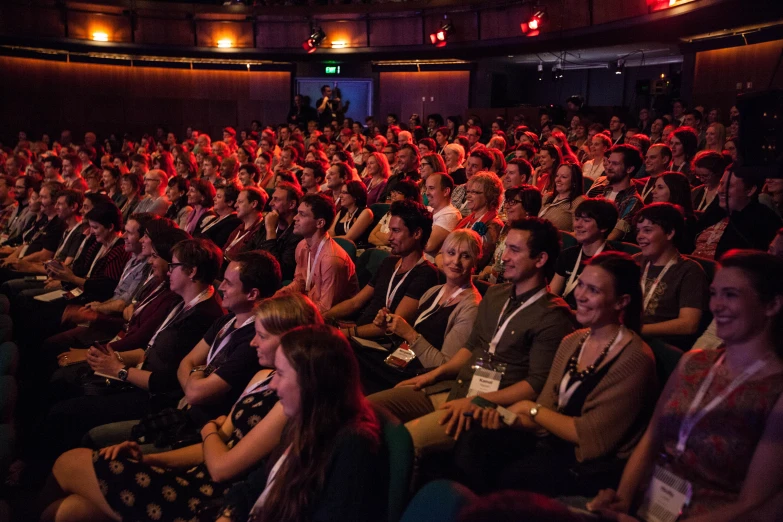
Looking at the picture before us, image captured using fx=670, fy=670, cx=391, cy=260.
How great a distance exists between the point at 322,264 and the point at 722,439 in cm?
264

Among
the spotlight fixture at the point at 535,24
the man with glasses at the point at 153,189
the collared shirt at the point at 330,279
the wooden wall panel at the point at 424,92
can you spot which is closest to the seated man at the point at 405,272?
the collared shirt at the point at 330,279

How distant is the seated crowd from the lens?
1776 mm

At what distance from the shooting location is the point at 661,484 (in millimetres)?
1868

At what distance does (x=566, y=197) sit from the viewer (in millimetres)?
4707

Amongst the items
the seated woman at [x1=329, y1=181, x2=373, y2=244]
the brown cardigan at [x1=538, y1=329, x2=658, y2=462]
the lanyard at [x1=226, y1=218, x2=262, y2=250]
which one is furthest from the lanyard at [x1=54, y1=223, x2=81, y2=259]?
the brown cardigan at [x1=538, y1=329, x2=658, y2=462]

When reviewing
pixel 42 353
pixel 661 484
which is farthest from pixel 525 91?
pixel 661 484

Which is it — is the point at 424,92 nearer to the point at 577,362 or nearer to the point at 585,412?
the point at 577,362

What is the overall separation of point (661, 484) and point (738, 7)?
24.6 ft

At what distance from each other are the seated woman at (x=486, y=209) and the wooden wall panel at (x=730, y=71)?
664cm

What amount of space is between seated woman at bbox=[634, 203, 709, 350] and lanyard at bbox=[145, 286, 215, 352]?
2.00m

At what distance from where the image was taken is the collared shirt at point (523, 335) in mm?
2498

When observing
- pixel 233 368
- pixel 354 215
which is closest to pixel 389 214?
pixel 354 215

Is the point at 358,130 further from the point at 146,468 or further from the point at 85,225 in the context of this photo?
the point at 146,468

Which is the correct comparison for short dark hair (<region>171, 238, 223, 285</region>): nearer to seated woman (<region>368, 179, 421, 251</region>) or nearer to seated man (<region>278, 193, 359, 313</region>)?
seated man (<region>278, 193, 359, 313</region>)
